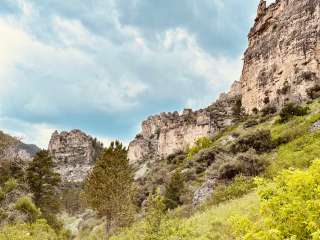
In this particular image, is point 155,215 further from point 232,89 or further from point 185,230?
point 232,89

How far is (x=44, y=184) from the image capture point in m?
46.9

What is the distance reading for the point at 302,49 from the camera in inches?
2479

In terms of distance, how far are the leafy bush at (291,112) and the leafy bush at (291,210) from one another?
4168 centimetres

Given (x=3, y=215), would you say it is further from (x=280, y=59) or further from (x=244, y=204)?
(x=280, y=59)

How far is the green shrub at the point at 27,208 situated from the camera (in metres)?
38.4

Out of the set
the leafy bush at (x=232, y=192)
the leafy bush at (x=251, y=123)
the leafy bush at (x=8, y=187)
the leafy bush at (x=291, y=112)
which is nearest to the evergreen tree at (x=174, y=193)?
the leafy bush at (x=232, y=192)

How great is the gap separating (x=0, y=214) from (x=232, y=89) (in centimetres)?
12697

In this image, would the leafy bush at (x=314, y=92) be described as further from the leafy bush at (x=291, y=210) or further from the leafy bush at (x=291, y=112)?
the leafy bush at (x=291, y=210)

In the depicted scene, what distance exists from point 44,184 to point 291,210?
4302 cm

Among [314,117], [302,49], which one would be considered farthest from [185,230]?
[302,49]

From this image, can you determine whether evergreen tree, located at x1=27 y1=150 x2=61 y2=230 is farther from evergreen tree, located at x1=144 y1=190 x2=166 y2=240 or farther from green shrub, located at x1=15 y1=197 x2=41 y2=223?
evergreen tree, located at x1=144 y1=190 x2=166 y2=240

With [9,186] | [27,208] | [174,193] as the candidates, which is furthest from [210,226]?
[9,186]

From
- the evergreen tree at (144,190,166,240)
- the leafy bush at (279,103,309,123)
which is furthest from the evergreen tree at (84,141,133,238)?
the leafy bush at (279,103,309,123)

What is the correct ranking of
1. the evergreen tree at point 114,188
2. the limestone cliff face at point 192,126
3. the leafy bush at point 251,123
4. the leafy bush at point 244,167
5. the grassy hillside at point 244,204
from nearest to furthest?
the grassy hillside at point 244,204
the leafy bush at point 244,167
the evergreen tree at point 114,188
the leafy bush at point 251,123
the limestone cliff face at point 192,126
